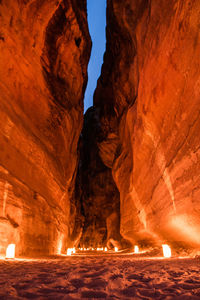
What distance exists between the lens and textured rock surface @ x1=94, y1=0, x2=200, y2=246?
551cm

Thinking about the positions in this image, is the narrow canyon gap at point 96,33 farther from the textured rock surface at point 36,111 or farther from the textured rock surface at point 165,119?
the textured rock surface at point 165,119

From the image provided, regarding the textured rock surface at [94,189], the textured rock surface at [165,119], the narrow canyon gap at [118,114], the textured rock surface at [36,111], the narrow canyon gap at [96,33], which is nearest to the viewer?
the textured rock surface at [165,119]

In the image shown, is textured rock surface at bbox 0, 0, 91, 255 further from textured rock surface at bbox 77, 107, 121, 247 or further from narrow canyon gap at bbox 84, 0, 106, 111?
narrow canyon gap at bbox 84, 0, 106, 111

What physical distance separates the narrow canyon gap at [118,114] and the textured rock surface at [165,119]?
4 centimetres

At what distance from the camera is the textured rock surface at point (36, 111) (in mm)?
7066

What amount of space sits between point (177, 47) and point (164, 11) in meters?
1.81

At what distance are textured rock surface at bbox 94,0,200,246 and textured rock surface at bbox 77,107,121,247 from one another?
18.6 m

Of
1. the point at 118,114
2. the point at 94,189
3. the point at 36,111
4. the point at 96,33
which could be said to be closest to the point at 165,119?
the point at 36,111

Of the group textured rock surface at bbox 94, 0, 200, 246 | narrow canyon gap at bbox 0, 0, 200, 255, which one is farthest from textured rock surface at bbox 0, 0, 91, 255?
textured rock surface at bbox 94, 0, 200, 246

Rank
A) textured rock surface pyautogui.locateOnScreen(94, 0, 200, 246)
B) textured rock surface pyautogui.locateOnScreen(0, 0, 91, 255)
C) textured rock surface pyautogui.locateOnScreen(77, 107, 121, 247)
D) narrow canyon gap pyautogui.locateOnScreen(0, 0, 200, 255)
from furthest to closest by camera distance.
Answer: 1. textured rock surface pyautogui.locateOnScreen(77, 107, 121, 247)
2. textured rock surface pyautogui.locateOnScreen(0, 0, 91, 255)
3. narrow canyon gap pyautogui.locateOnScreen(0, 0, 200, 255)
4. textured rock surface pyautogui.locateOnScreen(94, 0, 200, 246)

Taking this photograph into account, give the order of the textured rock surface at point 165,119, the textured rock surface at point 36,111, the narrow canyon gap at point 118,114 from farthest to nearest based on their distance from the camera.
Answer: the textured rock surface at point 36,111, the narrow canyon gap at point 118,114, the textured rock surface at point 165,119

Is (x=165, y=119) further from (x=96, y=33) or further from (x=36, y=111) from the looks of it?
(x=96, y=33)

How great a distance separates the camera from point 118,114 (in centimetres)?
1619

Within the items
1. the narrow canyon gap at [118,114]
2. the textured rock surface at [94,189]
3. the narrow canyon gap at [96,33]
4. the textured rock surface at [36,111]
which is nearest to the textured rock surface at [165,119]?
the narrow canyon gap at [118,114]
